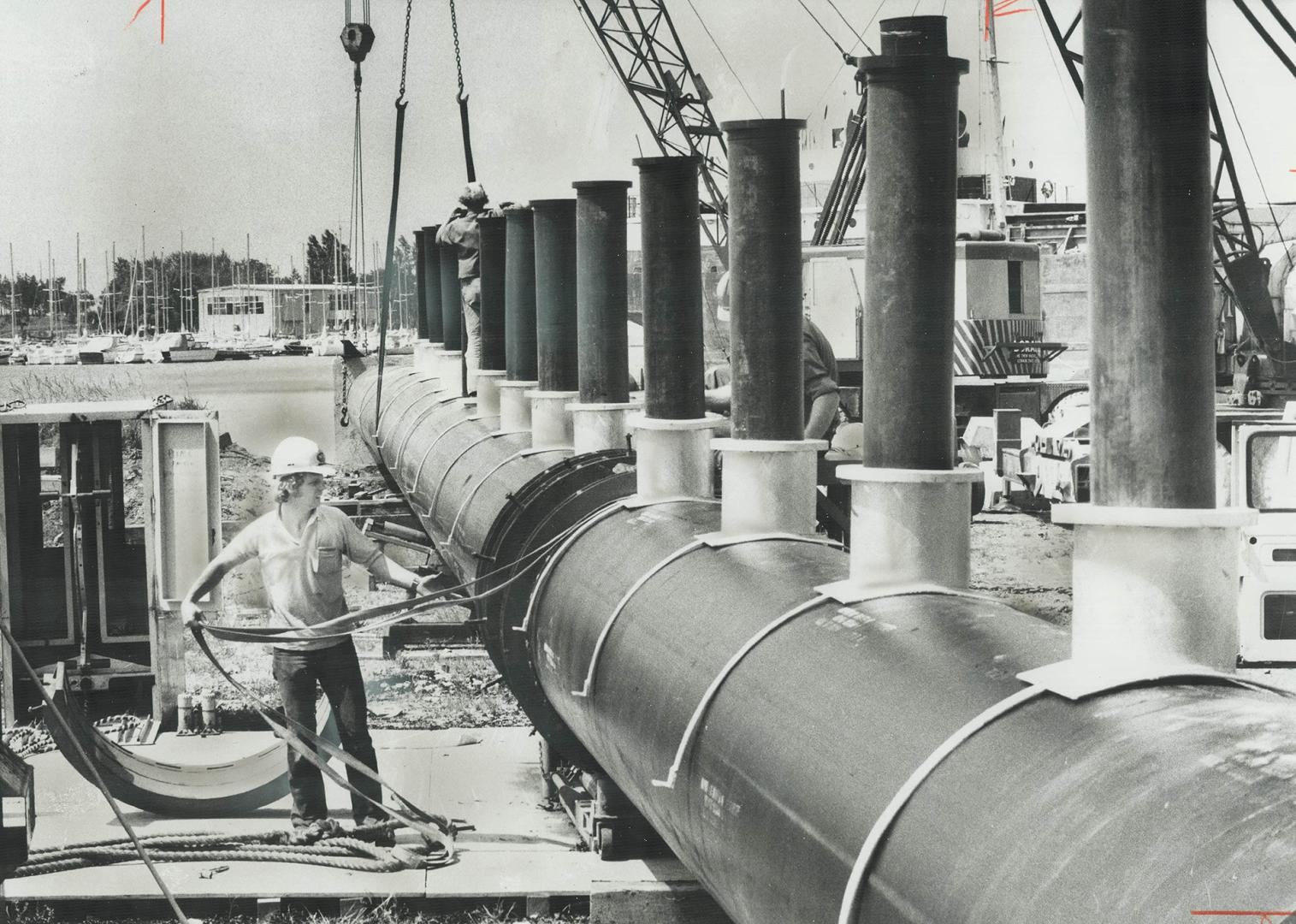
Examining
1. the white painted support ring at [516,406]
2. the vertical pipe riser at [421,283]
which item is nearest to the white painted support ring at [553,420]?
the white painted support ring at [516,406]

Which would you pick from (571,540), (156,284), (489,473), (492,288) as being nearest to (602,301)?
(489,473)

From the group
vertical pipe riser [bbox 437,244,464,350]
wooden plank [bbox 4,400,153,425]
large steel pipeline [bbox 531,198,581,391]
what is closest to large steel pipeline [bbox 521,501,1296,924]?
large steel pipeline [bbox 531,198,581,391]

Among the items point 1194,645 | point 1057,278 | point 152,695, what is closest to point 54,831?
point 152,695

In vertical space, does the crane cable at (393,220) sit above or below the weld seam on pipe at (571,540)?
above

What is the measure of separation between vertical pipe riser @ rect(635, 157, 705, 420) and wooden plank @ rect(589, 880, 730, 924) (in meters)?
1.74

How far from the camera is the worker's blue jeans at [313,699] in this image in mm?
7145

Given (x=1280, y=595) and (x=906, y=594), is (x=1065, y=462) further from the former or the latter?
(x=906, y=594)

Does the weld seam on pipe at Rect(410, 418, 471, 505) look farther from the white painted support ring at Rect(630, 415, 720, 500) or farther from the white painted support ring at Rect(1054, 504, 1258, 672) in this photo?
the white painted support ring at Rect(1054, 504, 1258, 672)

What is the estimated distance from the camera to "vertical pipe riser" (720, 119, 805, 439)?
16.1 ft

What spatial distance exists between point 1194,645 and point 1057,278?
30.6 meters

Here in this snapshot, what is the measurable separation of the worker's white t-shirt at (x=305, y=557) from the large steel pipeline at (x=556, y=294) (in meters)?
1.54

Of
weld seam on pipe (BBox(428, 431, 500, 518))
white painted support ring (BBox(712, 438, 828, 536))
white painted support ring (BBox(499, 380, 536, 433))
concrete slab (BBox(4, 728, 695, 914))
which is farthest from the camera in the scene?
weld seam on pipe (BBox(428, 431, 500, 518))

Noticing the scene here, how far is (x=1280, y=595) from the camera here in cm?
864

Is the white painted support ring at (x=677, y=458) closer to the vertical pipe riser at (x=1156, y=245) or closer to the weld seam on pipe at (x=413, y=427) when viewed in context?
the vertical pipe riser at (x=1156, y=245)
